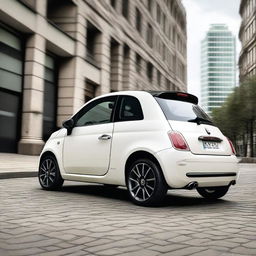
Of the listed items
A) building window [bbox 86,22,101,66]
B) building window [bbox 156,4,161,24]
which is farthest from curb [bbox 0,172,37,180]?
building window [bbox 156,4,161,24]

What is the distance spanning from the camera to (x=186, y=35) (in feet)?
207

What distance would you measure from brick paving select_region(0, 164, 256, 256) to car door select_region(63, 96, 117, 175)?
0.51m

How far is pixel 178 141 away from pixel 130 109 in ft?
3.50

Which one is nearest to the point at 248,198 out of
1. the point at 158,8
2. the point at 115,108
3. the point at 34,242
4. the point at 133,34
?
the point at 115,108

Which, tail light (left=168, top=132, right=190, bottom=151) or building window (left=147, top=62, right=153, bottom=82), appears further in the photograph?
building window (left=147, top=62, right=153, bottom=82)

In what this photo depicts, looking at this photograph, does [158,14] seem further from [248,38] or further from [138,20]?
[248,38]

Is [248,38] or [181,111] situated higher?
[248,38]

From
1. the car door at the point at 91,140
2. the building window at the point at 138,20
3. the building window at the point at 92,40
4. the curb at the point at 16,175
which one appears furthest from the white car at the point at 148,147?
the building window at the point at 138,20

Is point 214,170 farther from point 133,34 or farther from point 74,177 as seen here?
point 133,34

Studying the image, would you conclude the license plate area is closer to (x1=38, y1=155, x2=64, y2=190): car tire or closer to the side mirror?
the side mirror

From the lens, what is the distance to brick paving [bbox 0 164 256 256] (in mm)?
3338

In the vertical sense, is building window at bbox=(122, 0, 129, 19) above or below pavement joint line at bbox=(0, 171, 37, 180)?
above

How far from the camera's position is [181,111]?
5926 mm

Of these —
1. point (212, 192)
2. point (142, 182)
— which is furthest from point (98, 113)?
point (212, 192)
